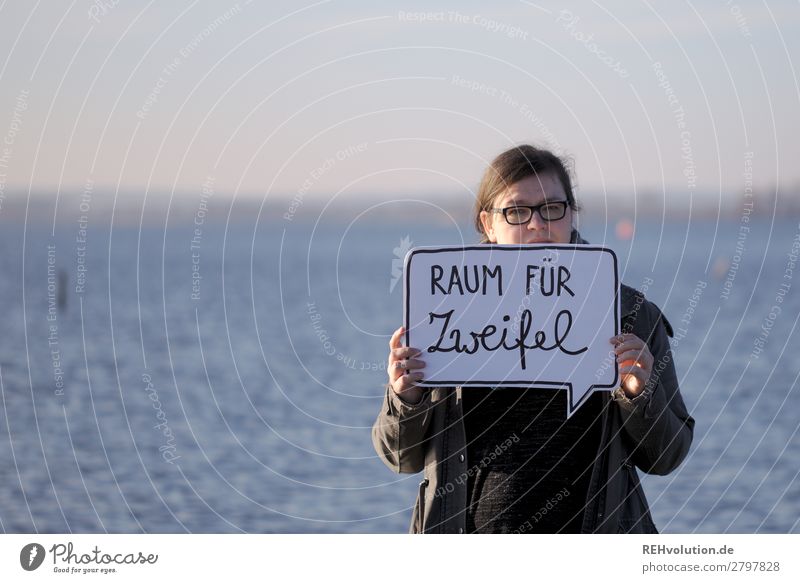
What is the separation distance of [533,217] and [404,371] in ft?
2.74

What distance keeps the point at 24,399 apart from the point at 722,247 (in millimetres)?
77697

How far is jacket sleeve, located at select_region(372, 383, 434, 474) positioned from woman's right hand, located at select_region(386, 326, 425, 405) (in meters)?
0.03

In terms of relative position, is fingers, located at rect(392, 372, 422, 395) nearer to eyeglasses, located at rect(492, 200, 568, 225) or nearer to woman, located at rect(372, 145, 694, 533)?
woman, located at rect(372, 145, 694, 533)

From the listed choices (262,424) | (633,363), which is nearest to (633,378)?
(633,363)

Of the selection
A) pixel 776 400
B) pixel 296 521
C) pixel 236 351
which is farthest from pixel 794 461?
pixel 236 351

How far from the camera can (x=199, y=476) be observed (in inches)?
703

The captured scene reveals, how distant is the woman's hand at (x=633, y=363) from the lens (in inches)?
174

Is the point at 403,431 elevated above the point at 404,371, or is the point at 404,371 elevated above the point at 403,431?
the point at 404,371

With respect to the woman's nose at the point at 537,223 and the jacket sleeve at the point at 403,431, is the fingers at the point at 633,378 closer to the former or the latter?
the woman's nose at the point at 537,223
